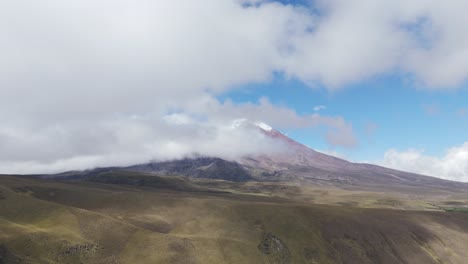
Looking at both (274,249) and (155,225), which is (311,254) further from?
(155,225)

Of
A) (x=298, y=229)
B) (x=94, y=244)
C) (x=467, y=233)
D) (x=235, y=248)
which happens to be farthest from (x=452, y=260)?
(x=94, y=244)

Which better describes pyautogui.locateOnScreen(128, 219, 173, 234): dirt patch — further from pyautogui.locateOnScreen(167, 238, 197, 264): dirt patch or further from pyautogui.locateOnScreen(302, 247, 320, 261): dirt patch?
pyautogui.locateOnScreen(302, 247, 320, 261): dirt patch

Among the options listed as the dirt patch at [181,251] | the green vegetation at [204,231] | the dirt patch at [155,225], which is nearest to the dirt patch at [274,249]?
the green vegetation at [204,231]

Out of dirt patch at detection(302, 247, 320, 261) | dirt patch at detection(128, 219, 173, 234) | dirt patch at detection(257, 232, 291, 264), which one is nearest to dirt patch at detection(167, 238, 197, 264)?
dirt patch at detection(128, 219, 173, 234)

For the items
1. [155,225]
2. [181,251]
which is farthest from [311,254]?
[155,225]

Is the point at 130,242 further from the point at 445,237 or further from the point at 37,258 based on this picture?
the point at 445,237

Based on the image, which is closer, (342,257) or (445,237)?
(342,257)

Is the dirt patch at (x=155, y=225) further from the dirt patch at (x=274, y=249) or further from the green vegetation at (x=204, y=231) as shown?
the dirt patch at (x=274, y=249)
